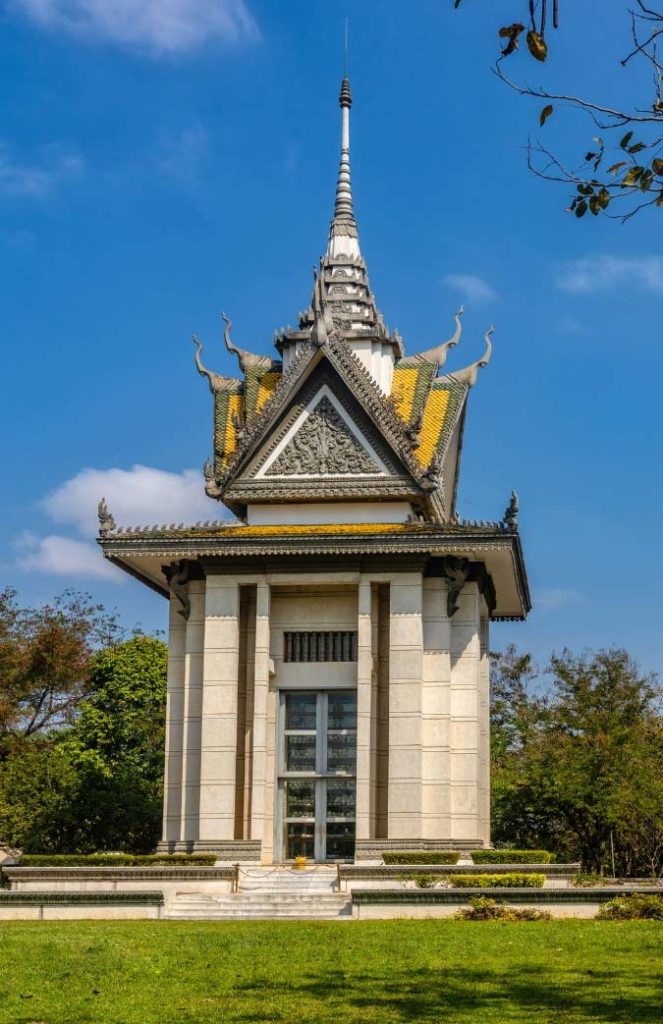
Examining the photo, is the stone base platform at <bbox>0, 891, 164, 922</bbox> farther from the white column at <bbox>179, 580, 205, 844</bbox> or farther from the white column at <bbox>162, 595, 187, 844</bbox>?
the white column at <bbox>162, 595, 187, 844</bbox>

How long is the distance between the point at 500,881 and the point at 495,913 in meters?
2.45

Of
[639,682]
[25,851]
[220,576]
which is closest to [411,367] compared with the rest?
[220,576]

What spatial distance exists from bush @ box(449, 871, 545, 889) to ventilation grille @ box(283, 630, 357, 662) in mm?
7501

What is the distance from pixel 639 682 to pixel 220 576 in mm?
16862

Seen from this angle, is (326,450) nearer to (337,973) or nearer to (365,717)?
(365,717)

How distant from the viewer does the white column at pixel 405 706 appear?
30.2 m

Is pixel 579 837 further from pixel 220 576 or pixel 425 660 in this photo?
pixel 220 576

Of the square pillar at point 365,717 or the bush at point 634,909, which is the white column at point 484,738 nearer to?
the square pillar at point 365,717

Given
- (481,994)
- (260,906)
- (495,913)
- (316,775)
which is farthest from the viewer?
(316,775)

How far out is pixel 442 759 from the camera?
101 ft

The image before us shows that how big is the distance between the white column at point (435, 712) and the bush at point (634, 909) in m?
8.20

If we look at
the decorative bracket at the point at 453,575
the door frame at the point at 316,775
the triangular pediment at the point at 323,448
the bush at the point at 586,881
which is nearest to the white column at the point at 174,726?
the door frame at the point at 316,775

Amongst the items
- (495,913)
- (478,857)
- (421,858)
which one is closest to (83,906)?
(495,913)

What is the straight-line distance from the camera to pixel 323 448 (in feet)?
108
